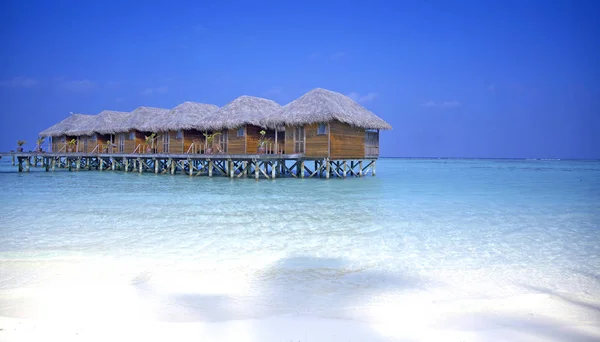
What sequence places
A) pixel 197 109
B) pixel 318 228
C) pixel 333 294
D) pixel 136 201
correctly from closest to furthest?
pixel 333 294, pixel 318 228, pixel 136 201, pixel 197 109

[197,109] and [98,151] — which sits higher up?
[197,109]

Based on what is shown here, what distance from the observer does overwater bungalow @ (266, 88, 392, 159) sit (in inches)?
772

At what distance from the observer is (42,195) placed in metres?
13.6

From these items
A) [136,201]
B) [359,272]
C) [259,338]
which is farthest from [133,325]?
[136,201]

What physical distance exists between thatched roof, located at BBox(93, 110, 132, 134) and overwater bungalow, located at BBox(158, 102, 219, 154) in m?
3.79

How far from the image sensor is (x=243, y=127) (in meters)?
21.6

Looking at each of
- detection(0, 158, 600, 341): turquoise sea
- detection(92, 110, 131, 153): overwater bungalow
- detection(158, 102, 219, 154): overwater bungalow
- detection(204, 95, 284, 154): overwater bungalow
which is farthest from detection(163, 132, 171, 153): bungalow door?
detection(0, 158, 600, 341): turquoise sea

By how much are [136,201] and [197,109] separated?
13.9 metres

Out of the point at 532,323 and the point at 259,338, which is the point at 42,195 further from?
the point at 532,323

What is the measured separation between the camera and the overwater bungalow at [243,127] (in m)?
21.3

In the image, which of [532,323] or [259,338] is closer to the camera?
[259,338]

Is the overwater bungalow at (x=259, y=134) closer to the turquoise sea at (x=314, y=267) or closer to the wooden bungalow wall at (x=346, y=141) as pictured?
the wooden bungalow wall at (x=346, y=141)

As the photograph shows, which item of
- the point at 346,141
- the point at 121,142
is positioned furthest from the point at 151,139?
the point at 346,141

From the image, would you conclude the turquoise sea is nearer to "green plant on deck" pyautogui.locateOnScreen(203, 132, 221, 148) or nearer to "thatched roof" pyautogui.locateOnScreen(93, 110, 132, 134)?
"green plant on deck" pyautogui.locateOnScreen(203, 132, 221, 148)
